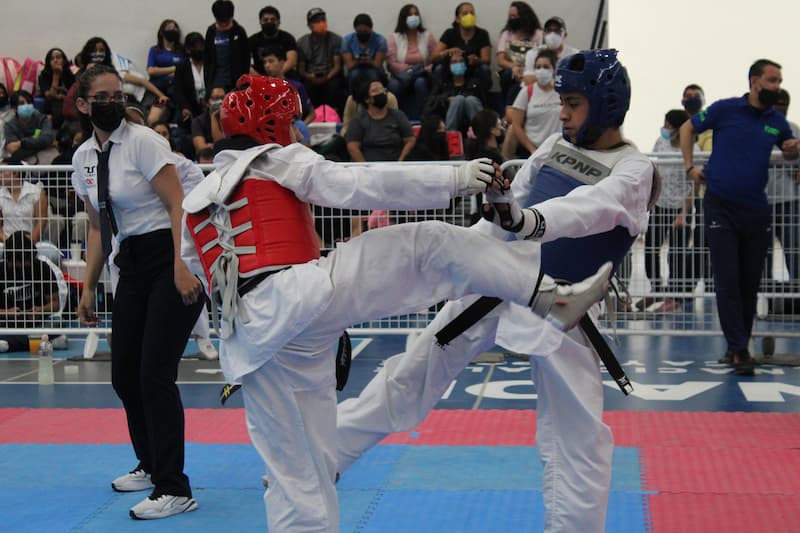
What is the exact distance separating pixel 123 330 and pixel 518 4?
8841mm

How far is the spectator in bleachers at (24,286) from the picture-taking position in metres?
8.36

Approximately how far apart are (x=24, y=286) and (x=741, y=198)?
5.77m

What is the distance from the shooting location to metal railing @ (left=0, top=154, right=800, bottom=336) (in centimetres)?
807

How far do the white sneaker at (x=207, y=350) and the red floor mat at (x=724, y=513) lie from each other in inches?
189

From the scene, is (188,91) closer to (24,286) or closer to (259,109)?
(24,286)

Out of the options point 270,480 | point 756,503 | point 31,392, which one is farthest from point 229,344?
point 31,392

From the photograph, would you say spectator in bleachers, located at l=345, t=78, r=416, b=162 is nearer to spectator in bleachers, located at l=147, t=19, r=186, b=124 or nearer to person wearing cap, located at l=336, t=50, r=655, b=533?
spectator in bleachers, located at l=147, t=19, r=186, b=124

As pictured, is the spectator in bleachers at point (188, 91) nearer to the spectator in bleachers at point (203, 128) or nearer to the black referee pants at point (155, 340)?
the spectator in bleachers at point (203, 128)

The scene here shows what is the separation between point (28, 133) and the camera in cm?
1318

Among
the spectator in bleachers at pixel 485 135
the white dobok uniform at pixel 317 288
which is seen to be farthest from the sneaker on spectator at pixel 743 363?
the white dobok uniform at pixel 317 288

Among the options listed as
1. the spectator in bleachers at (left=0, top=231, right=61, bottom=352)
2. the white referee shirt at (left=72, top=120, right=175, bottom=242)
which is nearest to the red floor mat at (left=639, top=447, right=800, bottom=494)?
the white referee shirt at (left=72, top=120, right=175, bottom=242)

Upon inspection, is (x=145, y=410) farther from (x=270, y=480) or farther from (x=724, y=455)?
(x=724, y=455)

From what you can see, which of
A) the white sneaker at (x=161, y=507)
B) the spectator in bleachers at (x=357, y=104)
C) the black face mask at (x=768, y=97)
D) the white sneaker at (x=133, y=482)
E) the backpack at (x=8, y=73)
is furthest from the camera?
the backpack at (x=8, y=73)

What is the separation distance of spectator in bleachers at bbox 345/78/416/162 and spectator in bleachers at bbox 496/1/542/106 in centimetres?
215
